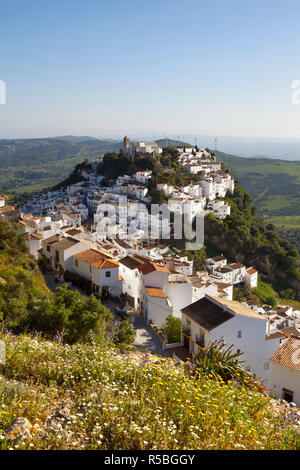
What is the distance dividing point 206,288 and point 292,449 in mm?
22959

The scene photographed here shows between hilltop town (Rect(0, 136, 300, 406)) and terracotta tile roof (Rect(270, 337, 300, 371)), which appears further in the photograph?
hilltop town (Rect(0, 136, 300, 406))

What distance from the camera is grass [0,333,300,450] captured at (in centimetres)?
343

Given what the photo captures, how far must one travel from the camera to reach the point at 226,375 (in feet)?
22.0

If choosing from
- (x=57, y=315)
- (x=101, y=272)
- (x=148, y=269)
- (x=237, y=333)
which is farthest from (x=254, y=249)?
(x=57, y=315)

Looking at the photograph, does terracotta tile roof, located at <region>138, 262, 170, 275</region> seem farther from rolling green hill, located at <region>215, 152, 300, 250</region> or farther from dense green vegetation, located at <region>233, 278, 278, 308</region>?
Result: rolling green hill, located at <region>215, 152, 300, 250</region>

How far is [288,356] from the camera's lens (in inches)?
482

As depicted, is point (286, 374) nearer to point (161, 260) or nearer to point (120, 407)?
point (120, 407)

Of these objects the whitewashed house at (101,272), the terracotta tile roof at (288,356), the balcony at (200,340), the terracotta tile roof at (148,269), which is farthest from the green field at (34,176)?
the terracotta tile roof at (288,356)

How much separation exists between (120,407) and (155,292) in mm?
14617

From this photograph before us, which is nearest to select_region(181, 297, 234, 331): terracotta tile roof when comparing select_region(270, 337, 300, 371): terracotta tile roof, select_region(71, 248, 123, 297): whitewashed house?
select_region(270, 337, 300, 371): terracotta tile roof

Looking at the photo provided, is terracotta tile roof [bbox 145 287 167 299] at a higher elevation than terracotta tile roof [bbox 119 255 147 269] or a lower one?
lower

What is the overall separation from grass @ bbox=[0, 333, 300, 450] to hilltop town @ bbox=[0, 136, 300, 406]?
317 cm

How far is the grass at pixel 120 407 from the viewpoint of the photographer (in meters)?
3.43

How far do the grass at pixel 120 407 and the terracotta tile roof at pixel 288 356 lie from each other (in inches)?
307
